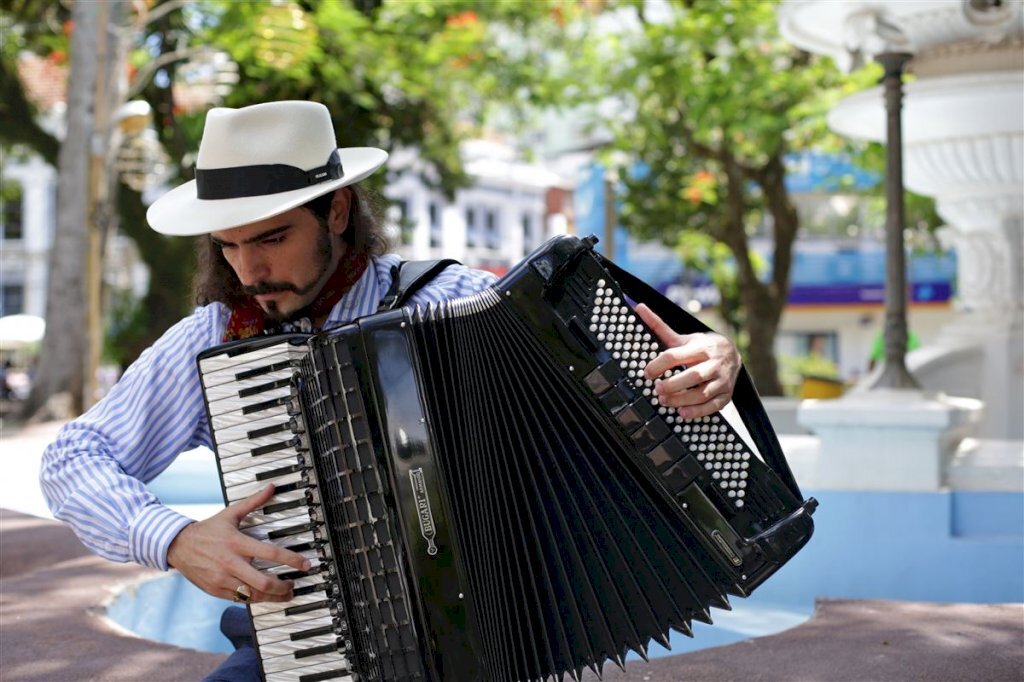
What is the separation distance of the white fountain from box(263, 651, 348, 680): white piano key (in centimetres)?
363

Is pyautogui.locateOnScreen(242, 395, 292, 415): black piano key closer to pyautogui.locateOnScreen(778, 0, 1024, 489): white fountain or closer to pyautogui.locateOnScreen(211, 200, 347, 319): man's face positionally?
pyautogui.locateOnScreen(211, 200, 347, 319): man's face

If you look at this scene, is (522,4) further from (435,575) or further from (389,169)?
(435,575)

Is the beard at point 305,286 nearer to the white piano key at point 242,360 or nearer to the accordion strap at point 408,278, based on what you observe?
the accordion strap at point 408,278

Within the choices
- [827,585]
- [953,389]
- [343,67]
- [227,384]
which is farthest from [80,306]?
[227,384]

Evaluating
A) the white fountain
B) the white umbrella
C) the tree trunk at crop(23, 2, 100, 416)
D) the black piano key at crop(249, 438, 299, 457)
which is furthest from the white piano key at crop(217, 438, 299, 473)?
the white umbrella

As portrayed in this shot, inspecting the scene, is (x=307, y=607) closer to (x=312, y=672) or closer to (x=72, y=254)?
(x=312, y=672)

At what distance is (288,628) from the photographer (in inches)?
78.7

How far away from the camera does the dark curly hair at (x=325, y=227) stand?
2.45m

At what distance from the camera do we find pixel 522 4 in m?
13.0

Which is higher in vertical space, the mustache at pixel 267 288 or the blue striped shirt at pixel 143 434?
the mustache at pixel 267 288

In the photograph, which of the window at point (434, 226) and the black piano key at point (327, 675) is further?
the window at point (434, 226)

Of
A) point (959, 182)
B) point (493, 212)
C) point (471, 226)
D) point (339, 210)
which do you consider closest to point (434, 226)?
point (471, 226)

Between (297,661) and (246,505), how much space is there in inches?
10.9

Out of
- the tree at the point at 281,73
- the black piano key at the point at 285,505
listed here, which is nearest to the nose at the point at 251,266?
the black piano key at the point at 285,505
